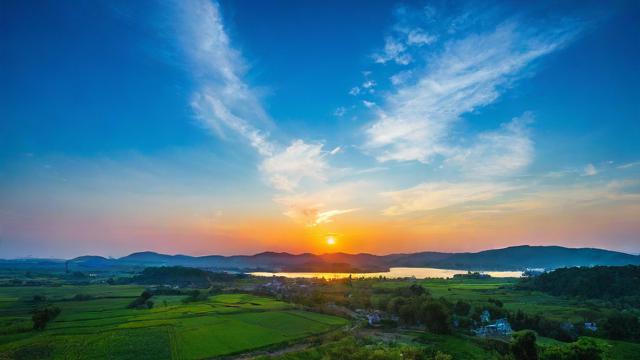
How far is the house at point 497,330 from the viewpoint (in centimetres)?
5108

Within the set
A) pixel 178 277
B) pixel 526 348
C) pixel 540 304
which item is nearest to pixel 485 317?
pixel 540 304

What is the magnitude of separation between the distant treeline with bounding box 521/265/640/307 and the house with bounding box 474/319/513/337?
3045 cm

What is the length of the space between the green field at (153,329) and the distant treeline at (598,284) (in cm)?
5439

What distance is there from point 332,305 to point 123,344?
142 ft

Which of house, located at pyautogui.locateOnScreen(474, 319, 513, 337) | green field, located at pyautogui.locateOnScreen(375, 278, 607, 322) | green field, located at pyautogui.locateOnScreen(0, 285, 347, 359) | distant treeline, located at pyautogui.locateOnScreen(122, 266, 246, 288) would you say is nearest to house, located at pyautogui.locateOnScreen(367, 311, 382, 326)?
green field, located at pyautogui.locateOnScreen(0, 285, 347, 359)

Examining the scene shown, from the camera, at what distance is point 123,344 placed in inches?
1491

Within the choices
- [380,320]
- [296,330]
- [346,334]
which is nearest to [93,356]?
[296,330]

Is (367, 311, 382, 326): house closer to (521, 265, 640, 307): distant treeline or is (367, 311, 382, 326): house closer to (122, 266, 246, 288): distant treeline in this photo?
(521, 265, 640, 307): distant treeline

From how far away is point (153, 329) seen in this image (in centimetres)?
4584

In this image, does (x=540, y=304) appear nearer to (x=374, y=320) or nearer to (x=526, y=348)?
(x=374, y=320)

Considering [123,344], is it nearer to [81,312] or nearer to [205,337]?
[205,337]

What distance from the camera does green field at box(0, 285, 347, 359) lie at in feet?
117

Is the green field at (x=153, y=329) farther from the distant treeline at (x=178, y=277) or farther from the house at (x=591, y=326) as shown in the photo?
the distant treeline at (x=178, y=277)

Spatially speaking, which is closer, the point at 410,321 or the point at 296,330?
the point at 296,330
